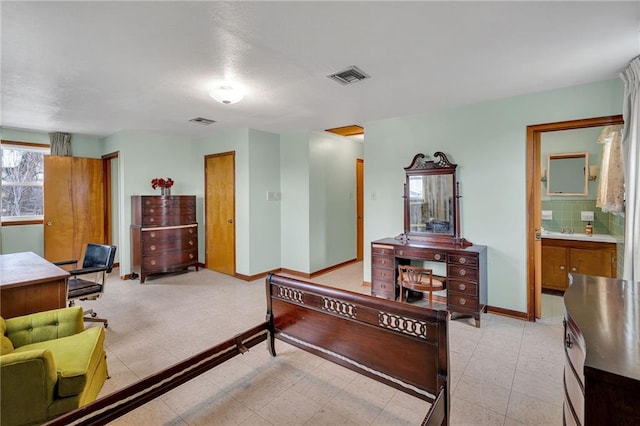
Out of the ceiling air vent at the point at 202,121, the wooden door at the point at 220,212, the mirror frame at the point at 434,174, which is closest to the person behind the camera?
the mirror frame at the point at 434,174

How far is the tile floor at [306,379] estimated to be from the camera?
1970mm

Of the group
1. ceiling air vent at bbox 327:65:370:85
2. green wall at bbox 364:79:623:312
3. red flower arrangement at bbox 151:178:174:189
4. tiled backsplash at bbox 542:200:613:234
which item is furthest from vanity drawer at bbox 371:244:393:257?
red flower arrangement at bbox 151:178:174:189

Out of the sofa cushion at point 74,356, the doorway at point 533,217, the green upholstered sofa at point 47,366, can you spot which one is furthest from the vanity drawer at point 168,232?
the doorway at point 533,217

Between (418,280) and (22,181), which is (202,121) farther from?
(418,280)

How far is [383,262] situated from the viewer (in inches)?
153

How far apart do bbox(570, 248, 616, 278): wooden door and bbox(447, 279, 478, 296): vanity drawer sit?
1.85 m

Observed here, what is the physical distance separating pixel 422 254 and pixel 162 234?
4168mm

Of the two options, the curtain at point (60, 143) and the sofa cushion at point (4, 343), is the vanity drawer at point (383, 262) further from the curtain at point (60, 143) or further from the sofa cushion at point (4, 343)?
the curtain at point (60, 143)

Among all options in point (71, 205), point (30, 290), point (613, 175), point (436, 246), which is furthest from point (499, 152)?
point (71, 205)

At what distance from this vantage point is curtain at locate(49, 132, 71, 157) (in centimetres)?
527

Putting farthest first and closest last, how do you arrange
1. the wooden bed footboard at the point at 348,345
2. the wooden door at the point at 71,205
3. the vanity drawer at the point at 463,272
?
1. the wooden door at the point at 71,205
2. the vanity drawer at the point at 463,272
3. the wooden bed footboard at the point at 348,345

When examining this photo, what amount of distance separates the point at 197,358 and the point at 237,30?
7.11ft

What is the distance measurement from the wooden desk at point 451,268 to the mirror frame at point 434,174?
0.14 meters

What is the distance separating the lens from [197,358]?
1.99 meters
